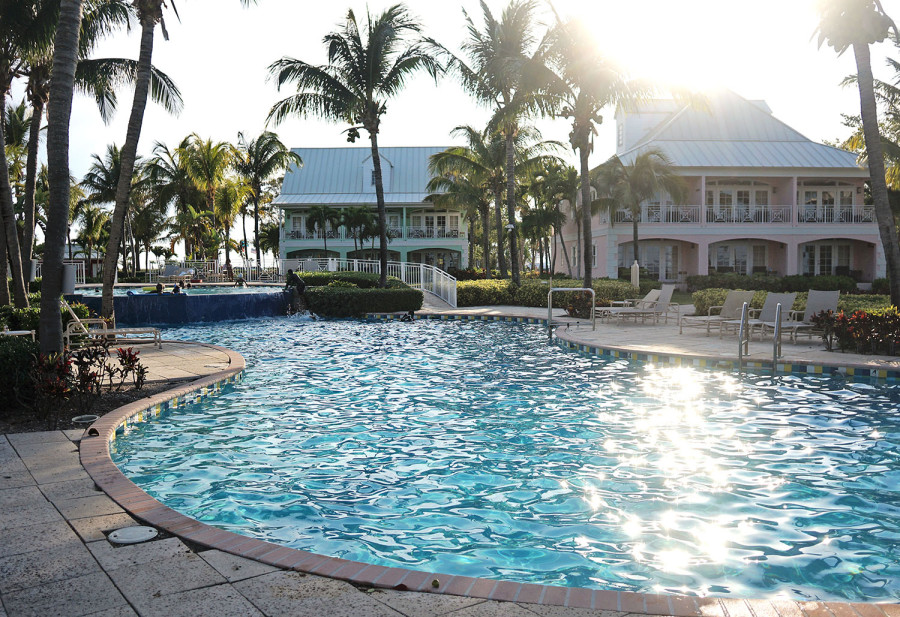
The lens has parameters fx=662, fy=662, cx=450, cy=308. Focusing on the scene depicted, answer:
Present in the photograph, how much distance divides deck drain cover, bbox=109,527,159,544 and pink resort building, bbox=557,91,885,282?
2991cm

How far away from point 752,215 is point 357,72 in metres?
20.8

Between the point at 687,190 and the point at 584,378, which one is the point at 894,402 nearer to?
the point at 584,378

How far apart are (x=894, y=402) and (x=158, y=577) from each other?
8.80 metres

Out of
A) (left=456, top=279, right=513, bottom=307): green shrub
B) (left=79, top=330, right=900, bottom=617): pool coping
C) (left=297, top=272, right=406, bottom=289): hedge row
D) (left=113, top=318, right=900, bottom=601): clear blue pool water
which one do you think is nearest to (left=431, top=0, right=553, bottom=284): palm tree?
(left=456, top=279, right=513, bottom=307): green shrub

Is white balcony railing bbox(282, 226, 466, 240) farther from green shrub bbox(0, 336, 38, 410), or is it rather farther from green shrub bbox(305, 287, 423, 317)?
green shrub bbox(0, 336, 38, 410)

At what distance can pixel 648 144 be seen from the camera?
33562 millimetres

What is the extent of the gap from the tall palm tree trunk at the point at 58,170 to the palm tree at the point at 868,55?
13.2 m

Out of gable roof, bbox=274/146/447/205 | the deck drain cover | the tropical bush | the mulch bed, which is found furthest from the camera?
gable roof, bbox=274/146/447/205

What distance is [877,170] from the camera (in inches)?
504

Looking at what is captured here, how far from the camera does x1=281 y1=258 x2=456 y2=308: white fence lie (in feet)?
81.0

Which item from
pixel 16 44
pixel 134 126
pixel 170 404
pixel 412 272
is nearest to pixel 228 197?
pixel 412 272

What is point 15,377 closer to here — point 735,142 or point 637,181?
point 637,181

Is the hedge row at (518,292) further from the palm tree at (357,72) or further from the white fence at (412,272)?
the palm tree at (357,72)

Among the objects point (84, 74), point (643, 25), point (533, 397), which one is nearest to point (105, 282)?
point (84, 74)
